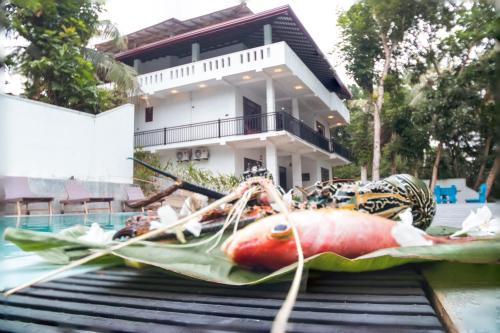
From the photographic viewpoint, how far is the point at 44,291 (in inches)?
7.0

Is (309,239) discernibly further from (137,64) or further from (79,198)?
(137,64)

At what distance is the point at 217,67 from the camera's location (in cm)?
371

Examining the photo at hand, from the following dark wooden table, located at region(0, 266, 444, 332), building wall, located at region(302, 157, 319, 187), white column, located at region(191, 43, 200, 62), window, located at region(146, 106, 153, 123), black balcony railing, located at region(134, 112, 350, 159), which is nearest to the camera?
dark wooden table, located at region(0, 266, 444, 332)

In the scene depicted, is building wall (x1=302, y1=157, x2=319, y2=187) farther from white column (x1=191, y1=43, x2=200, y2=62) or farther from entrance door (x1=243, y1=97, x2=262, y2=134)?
white column (x1=191, y1=43, x2=200, y2=62)

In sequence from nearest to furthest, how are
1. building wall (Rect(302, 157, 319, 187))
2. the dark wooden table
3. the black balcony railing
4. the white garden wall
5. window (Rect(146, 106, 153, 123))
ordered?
1. the dark wooden table
2. the white garden wall
3. the black balcony railing
4. window (Rect(146, 106, 153, 123))
5. building wall (Rect(302, 157, 319, 187))

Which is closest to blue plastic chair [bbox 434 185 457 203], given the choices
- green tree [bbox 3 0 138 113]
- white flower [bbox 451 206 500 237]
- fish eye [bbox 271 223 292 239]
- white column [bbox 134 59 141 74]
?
white flower [bbox 451 206 500 237]

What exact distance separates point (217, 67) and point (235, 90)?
1.14 ft

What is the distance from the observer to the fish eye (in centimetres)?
13

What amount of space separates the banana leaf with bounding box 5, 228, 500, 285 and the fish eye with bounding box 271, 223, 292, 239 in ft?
0.04

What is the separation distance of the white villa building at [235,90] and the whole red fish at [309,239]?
107 inches

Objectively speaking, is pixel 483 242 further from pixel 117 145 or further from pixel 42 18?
pixel 117 145

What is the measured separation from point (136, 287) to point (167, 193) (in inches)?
2.5

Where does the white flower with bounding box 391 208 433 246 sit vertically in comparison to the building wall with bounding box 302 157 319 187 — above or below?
below

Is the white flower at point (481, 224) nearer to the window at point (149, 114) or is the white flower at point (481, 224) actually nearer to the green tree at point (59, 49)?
the green tree at point (59, 49)
